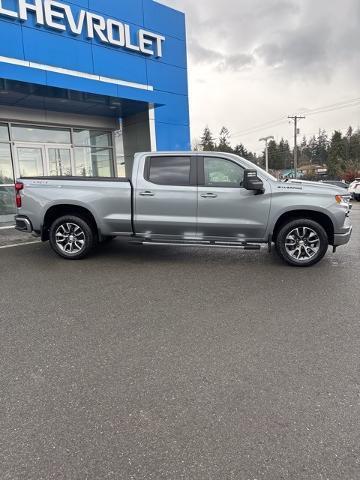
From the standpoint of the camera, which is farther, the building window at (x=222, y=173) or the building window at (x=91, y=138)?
the building window at (x=91, y=138)

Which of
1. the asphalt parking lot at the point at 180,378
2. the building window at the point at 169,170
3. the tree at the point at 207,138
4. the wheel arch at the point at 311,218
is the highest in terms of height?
the tree at the point at 207,138

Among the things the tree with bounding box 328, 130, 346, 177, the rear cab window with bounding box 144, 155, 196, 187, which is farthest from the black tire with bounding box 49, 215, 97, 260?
the tree with bounding box 328, 130, 346, 177

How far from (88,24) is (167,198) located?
8.24 m

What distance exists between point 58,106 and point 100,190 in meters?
7.26

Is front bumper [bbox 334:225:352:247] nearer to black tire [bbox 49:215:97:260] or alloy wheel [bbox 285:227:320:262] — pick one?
alloy wheel [bbox 285:227:320:262]

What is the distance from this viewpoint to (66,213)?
7.27 meters

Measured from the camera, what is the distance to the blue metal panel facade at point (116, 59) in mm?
10258

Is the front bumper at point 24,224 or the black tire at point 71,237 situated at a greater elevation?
the front bumper at point 24,224

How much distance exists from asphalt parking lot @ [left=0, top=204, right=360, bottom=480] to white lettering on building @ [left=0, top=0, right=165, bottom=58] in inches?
342

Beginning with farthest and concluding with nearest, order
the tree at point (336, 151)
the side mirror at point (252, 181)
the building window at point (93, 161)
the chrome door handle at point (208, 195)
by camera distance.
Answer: the tree at point (336, 151), the building window at point (93, 161), the chrome door handle at point (208, 195), the side mirror at point (252, 181)

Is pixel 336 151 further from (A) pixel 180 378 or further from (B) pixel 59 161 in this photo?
(A) pixel 180 378

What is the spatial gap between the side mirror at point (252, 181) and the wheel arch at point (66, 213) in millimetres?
2941

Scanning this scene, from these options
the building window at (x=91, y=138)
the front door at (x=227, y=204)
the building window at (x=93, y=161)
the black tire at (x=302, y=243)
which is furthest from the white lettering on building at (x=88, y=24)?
the black tire at (x=302, y=243)

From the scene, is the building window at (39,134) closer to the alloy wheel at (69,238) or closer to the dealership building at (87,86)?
the dealership building at (87,86)
